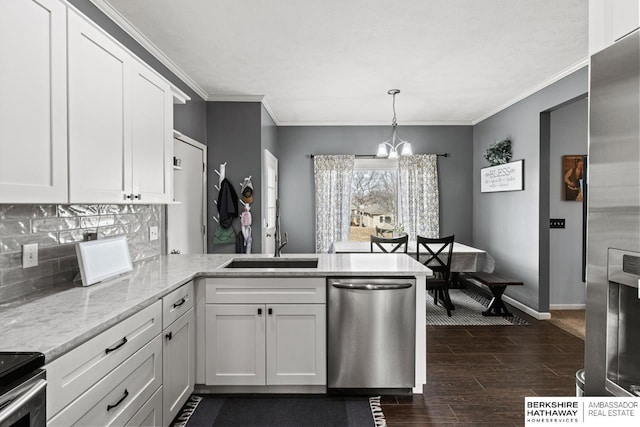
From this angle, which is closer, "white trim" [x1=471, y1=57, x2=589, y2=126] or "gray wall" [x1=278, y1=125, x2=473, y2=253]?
"white trim" [x1=471, y1=57, x2=589, y2=126]

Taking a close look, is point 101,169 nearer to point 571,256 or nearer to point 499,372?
point 499,372

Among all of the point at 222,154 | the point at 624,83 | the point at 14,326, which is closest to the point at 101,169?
the point at 14,326

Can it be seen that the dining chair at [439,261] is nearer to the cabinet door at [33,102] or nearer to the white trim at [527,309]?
the white trim at [527,309]

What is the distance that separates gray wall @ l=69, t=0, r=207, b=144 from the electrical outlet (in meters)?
1.44

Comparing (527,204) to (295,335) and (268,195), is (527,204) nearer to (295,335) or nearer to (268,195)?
(268,195)

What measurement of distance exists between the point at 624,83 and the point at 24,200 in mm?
1848

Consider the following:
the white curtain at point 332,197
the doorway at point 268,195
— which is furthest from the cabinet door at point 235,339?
the white curtain at point 332,197

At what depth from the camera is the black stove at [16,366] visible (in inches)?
36.8

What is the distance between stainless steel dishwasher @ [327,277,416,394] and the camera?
234 cm

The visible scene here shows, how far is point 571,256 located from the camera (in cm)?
448

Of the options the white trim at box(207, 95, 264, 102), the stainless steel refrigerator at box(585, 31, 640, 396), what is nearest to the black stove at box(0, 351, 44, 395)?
the stainless steel refrigerator at box(585, 31, 640, 396)

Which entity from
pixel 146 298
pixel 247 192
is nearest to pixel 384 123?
pixel 247 192

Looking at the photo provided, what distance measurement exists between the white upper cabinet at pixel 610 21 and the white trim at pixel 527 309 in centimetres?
405

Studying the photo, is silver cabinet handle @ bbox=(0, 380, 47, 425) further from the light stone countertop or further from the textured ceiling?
the textured ceiling
